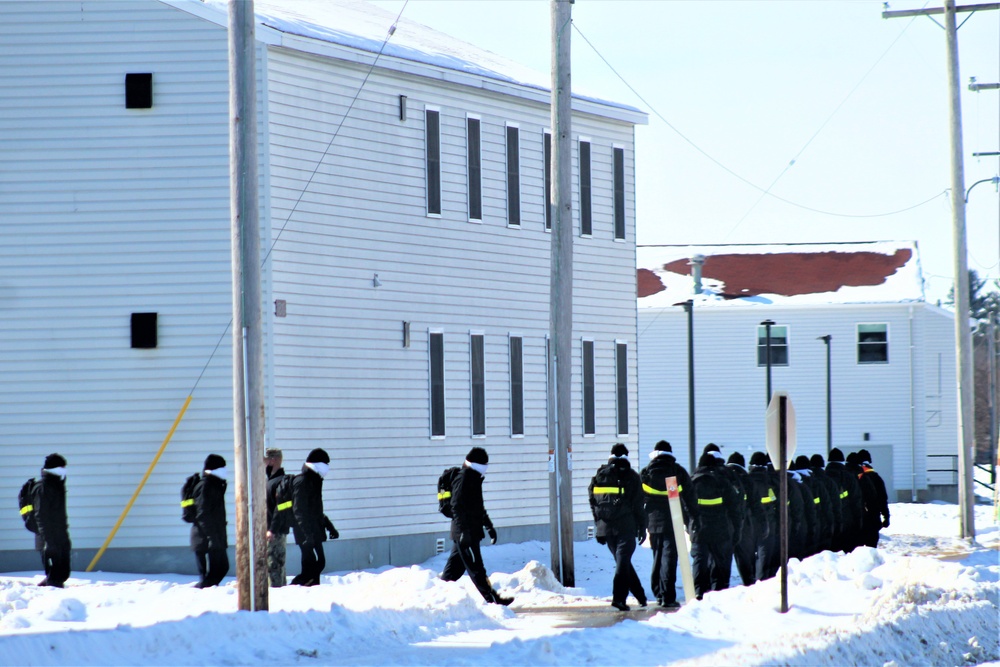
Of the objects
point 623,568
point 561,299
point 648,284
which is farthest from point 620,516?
point 648,284

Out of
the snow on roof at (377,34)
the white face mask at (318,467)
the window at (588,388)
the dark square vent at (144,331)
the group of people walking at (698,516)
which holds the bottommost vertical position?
the group of people walking at (698,516)

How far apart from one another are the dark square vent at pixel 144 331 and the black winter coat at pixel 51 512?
110 inches

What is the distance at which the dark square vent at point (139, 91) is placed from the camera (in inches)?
789

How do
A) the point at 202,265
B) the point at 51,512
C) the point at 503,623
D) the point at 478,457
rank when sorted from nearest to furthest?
1. the point at 503,623
2. the point at 478,457
3. the point at 51,512
4. the point at 202,265

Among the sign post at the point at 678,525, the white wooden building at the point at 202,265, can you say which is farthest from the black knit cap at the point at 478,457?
the white wooden building at the point at 202,265

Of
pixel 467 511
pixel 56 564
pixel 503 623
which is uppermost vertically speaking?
pixel 467 511

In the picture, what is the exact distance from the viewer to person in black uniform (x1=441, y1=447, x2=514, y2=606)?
15.3 meters

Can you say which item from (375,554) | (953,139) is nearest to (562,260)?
(375,554)

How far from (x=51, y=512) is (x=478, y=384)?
8.29 meters

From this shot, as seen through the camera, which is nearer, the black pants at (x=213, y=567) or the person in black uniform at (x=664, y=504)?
the person in black uniform at (x=664, y=504)

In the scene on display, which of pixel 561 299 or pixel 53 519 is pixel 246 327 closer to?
pixel 53 519

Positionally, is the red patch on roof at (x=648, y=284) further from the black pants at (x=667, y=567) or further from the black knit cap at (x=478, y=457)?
the black knit cap at (x=478, y=457)

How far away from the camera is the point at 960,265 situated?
28.2m

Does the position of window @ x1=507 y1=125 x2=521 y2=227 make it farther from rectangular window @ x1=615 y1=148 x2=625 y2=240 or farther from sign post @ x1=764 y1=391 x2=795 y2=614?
sign post @ x1=764 y1=391 x2=795 y2=614
